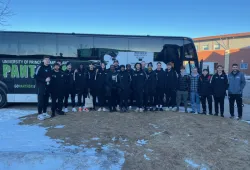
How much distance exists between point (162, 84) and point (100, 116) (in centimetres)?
269

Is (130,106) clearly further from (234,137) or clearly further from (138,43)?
(234,137)

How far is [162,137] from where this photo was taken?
6.02 meters

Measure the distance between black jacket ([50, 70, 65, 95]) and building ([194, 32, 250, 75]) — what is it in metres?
38.9

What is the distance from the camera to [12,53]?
10.1 meters

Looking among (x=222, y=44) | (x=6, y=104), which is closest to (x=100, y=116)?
(x=6, y=104)

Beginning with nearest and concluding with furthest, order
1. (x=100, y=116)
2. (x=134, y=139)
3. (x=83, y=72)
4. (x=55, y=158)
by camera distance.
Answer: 1. (x=55, y=158)
2. (x=134, y=139)
3. (x=100, y=116)
4. (x=83, y=72)

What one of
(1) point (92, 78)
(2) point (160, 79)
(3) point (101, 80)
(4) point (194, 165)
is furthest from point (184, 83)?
(4) point (194, 165)

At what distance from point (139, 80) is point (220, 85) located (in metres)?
2.93

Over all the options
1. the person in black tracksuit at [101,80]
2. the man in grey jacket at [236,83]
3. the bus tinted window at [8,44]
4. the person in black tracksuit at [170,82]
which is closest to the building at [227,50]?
the man in grey jacket at [236,83]

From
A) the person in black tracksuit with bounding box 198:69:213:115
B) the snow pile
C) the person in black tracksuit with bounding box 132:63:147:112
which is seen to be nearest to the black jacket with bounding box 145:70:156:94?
the person in black tracksuit with bounding box 132:63:147:112

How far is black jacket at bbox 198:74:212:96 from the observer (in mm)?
8477

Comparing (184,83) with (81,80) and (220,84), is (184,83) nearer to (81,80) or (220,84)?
(220,84)

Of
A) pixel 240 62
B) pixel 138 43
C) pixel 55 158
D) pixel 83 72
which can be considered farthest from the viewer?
pixel 240 62

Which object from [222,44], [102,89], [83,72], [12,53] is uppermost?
[222,44]
